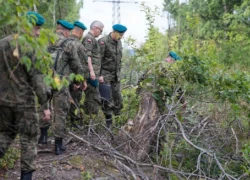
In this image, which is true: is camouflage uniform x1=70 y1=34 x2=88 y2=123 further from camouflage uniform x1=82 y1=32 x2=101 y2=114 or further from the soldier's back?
the soldier's back

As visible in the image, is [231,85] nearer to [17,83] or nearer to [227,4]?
[17,83]

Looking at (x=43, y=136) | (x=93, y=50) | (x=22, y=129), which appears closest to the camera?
(x=22, y=129)

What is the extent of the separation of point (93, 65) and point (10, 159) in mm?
2328

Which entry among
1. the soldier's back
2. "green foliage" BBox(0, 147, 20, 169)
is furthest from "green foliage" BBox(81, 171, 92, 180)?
the soldier's back

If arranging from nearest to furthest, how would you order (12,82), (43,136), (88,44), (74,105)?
(12,82), (43,136), (74,105), (88,44)

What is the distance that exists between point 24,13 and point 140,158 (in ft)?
11.5

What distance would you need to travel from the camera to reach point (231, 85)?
5449 mm

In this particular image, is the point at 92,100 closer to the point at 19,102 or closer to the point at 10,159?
the point at 10,159

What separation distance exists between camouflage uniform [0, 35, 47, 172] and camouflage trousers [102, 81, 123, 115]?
2802 mm

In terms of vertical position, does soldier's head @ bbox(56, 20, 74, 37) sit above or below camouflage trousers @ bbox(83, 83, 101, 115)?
above

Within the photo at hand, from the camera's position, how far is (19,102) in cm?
379

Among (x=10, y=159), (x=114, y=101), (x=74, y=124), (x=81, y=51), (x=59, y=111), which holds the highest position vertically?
(x=81, y=51)

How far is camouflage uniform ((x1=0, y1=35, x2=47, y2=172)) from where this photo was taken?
12.1 ft

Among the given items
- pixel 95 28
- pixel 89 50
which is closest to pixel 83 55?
pixel 89 50
